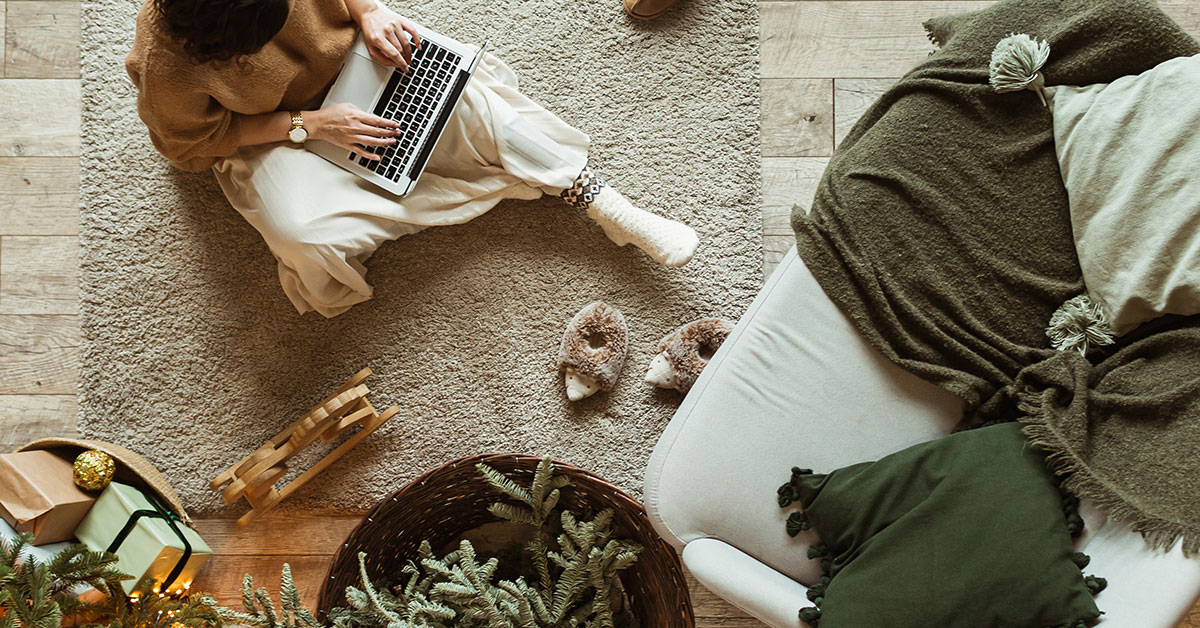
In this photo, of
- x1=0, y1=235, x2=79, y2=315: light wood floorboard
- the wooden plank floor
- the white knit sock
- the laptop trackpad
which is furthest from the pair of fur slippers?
x1=0, y1=235, x2=79, y2=315: light wood floorboard

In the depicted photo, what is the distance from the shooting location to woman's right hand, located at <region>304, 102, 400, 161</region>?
138 cm

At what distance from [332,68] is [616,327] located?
75cm

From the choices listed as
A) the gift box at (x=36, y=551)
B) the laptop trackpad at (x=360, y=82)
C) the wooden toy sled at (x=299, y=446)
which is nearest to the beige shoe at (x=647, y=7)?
the laptop trackpad at (x=360, y=82)

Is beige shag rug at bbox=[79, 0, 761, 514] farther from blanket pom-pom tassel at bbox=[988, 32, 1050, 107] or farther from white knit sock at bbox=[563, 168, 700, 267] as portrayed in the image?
blanket pom-pom tassel at bbox=[988, 32, 1050, 107]

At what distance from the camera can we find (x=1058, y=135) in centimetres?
120

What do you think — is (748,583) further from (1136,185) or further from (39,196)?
(39,196)

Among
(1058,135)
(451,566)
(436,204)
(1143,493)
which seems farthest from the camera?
(436,204)

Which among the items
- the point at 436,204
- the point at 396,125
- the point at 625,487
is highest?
the point at 396,125

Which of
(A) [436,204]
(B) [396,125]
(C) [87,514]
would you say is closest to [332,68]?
(B) [396,125]

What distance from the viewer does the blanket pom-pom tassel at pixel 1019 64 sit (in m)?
1.19

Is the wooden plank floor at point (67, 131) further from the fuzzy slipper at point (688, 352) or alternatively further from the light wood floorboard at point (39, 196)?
the fuzzy slipper at point (688, 352)

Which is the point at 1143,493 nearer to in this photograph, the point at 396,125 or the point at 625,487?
the point at 625,487

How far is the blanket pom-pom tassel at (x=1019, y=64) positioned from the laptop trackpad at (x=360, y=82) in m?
1.08

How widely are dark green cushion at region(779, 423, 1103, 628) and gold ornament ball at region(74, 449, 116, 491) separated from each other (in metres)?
1.26
